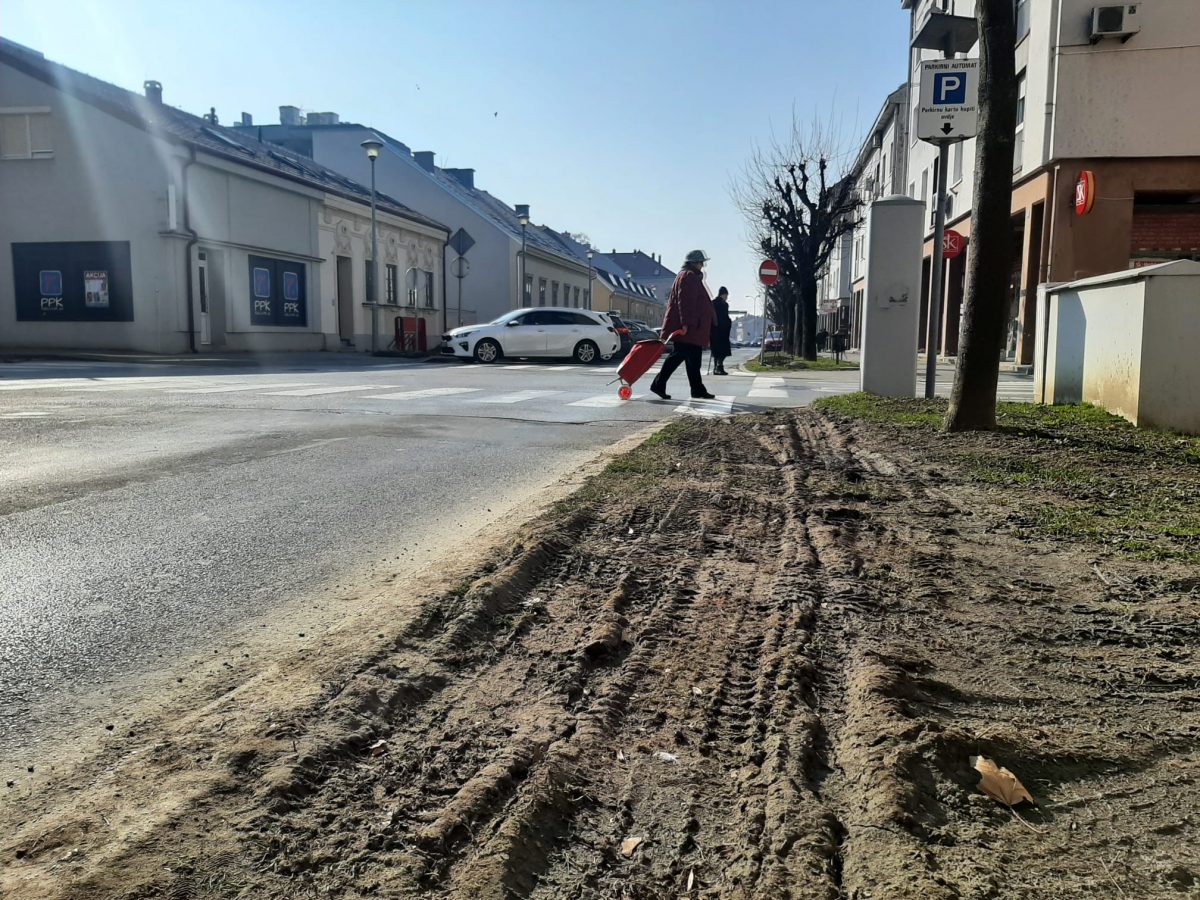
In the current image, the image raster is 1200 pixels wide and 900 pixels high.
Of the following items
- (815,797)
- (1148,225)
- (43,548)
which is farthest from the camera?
(1148,225)

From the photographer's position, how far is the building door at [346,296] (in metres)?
34.1

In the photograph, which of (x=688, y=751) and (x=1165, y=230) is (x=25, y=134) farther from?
(x=688, y=751)

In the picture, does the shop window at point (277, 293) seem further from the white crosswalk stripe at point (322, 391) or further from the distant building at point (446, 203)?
the white crosswalk stripe at point (322, 391)

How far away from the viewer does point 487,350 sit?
86.5 ft

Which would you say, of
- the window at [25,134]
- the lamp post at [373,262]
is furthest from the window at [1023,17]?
the window at [25,134]

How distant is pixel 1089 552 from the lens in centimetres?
422

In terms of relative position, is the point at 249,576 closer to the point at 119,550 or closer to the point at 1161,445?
the point at 119,550

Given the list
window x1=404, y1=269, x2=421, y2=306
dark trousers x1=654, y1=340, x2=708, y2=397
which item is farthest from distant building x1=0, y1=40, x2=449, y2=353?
dark trousers x1=654, y1=340, x2=708, y2=397

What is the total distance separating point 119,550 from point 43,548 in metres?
0.36

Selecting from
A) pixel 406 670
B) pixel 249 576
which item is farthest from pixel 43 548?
pixel 406 670

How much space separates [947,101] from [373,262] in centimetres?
2642

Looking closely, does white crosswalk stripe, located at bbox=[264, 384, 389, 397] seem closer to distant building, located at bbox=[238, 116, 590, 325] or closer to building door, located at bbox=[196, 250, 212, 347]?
building door, located at bbox=[196, 250, 212, 347]

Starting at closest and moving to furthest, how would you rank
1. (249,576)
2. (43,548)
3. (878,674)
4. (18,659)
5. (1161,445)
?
1. (878,674)
2. (18,659)
3. (249,576)
4. (43,548)
5. (1161,445)

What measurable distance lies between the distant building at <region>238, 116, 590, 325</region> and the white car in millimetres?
17012
